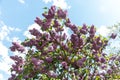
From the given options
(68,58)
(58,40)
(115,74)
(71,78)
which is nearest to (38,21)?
(58,40)

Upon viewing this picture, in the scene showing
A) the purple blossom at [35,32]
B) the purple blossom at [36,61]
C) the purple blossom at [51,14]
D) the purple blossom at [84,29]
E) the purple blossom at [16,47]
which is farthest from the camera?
the purple blossom at [16,47]

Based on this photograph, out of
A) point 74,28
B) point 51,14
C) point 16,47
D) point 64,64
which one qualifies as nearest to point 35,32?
point 51,14

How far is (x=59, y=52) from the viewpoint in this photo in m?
15.7

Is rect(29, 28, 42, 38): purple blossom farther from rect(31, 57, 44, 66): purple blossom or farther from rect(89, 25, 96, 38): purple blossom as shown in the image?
rect(89, 25, 96, 38): purple blossom

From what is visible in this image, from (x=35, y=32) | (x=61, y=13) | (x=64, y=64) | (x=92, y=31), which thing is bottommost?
(x=64, y=64)

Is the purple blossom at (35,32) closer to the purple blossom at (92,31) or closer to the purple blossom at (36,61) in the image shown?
the purple blossom at (36,61)

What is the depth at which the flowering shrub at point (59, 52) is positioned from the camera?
15242mm

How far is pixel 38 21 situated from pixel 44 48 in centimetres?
145

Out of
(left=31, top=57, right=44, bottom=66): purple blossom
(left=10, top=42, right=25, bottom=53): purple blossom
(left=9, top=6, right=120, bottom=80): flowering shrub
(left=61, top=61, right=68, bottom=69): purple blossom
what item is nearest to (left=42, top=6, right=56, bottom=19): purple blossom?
(left=9, top=6, right=120, bottom=80): flowering shrub

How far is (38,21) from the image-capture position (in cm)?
1548

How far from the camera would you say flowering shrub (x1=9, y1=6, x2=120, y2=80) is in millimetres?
15242

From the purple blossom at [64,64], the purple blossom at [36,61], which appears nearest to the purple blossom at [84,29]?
the purple blossom at [64,64]

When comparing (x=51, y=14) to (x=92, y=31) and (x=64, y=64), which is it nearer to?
(x=92, y=31)

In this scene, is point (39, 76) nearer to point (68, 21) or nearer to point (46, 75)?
point (46, 75)
